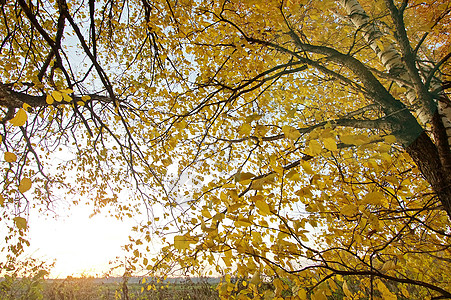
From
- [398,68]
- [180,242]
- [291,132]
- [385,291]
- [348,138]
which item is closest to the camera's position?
[348,138]

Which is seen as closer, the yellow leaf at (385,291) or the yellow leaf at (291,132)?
the yellow leaf at (291,132)

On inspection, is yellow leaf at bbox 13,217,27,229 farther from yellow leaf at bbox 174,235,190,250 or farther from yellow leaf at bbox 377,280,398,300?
yellow leaf at bbox 377,280,398,300

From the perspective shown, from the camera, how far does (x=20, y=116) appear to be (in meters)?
0.94

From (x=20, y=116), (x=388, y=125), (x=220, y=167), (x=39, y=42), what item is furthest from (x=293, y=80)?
(x=39, y=42)

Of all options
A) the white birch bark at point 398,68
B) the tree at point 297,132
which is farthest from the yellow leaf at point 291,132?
Result: the white birch bark at point 398,68

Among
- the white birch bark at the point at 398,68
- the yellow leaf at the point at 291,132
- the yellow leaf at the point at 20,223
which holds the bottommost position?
the yellow leaf at the point at 20,223

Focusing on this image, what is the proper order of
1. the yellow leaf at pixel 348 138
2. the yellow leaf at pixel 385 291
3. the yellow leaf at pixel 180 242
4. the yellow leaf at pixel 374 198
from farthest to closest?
1. the yellow leaf at pixel 385 291
2. the yellow leaf at pixel 180 242
3. the yellow leaf at pixel 374 198
4. the yellow leaf at pixel 348 138

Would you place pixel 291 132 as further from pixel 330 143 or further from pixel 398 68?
pixel 398 68

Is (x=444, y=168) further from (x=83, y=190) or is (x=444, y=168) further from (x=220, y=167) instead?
(x=83, y=190)

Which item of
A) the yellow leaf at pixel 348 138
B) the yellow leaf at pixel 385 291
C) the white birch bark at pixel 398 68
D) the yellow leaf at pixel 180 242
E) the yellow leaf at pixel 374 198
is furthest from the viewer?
the white birch bark at pixel 398 68

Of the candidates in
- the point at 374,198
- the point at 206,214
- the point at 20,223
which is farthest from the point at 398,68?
the point at 20,223

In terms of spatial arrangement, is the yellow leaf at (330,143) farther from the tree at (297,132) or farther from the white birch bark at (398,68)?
the white birch bark at (398,68)

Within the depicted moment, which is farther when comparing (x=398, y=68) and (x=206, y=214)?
(x=398, y=68)

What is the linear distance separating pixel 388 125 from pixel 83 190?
7.17 meters
